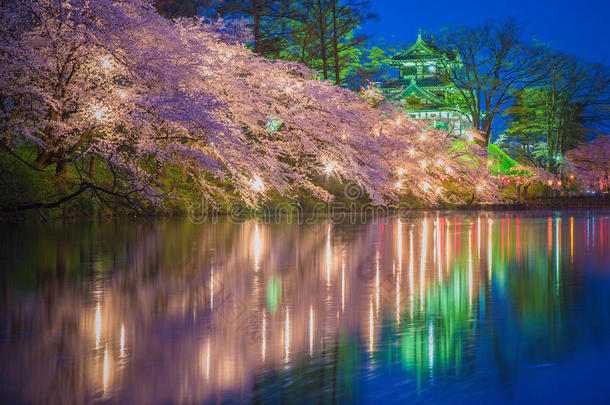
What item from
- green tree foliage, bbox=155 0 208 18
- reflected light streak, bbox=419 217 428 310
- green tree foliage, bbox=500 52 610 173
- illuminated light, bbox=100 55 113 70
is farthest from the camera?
green tree foliage, bbox=500 52 610 173

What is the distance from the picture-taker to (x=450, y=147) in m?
39.8

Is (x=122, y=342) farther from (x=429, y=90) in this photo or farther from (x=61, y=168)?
(x=429, y=90)

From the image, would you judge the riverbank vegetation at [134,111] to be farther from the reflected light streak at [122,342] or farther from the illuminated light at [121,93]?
the reflected light streak at [122,342]

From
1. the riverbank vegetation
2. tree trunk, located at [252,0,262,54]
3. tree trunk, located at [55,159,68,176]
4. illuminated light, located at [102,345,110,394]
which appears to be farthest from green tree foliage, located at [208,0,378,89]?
illuminated light, located at [102,345,110,394]

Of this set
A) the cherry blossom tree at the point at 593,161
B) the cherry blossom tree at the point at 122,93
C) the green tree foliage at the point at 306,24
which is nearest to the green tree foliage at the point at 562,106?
the cherry blossom tree at the point at 593,161

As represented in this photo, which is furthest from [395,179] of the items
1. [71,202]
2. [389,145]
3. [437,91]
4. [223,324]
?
[437,91]

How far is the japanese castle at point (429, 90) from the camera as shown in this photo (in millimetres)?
51006

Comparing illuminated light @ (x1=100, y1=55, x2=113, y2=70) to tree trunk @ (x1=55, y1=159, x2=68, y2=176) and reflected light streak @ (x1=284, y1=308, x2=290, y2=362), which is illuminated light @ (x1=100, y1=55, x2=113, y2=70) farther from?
reflected light streak @ (x1=284, y1=308, x2=290, y2=362)

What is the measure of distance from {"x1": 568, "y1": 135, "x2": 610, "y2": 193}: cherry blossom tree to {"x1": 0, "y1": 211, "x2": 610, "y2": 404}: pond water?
68056 millimetres

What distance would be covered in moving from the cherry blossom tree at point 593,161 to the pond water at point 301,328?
223 ft

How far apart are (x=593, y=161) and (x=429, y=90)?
1977 cm

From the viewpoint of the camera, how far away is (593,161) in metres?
74.8

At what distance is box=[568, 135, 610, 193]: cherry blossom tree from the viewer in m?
74.9

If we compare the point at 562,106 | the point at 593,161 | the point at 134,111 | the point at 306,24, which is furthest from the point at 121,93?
the point at 593,161
